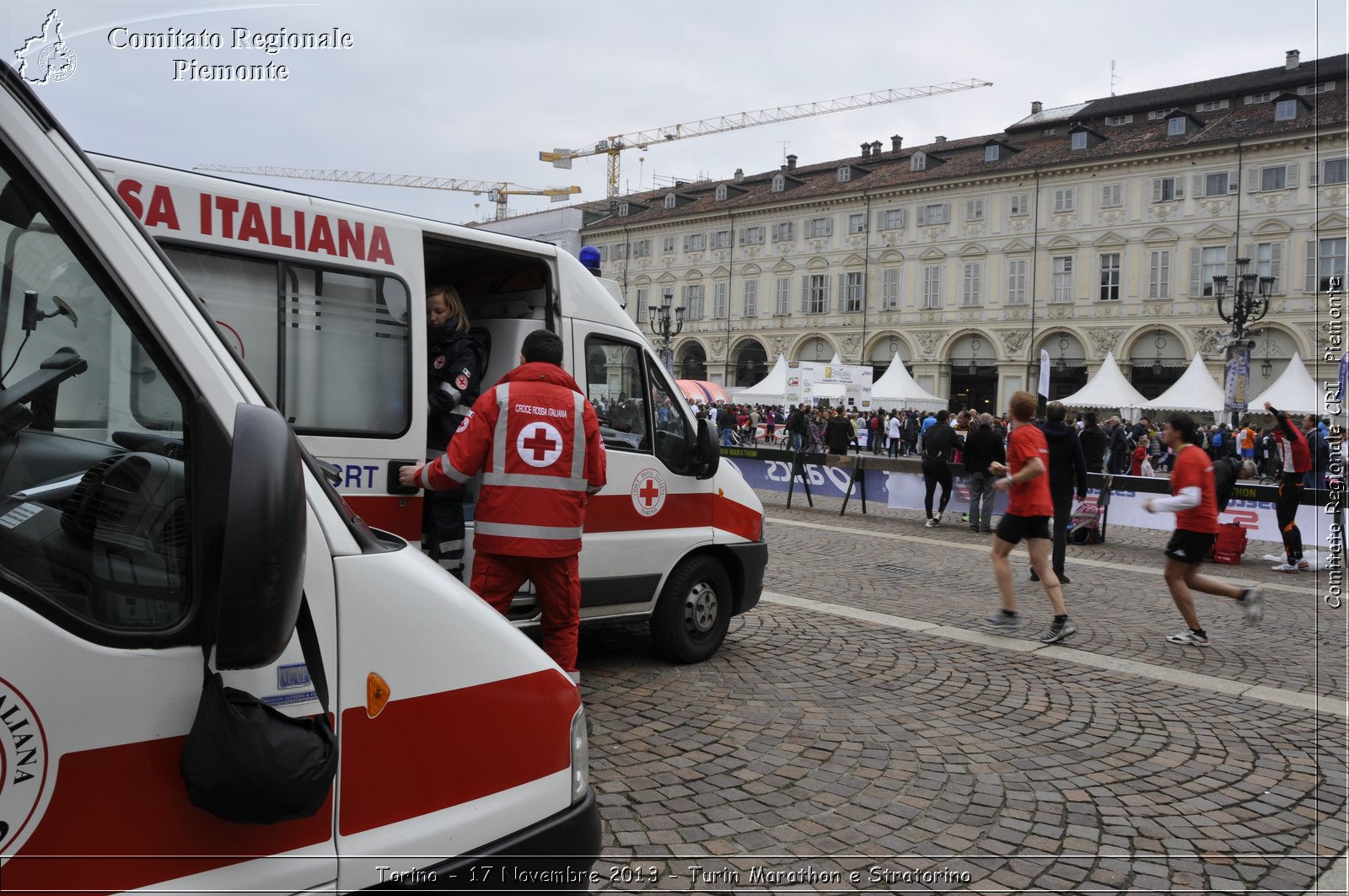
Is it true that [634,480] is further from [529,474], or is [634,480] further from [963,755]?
[963,755]

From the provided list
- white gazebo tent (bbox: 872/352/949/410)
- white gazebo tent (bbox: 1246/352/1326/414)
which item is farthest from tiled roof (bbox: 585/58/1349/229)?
white gazebo tent (bbox: 1246/352/1326/414)

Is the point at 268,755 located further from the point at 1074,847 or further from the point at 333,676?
the point at 1074,847

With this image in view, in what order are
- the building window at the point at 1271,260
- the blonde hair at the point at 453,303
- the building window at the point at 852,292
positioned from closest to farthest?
the blonde hair at the point at 453,303
the building window at the point at 1271,260
the building window at the point at 852,292

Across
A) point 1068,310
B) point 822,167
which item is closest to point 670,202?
point 822,167

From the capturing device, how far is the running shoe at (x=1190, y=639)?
7164 mm

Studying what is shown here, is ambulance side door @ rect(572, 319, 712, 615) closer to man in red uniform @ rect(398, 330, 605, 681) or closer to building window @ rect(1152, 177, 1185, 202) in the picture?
man in red uniform @ rect(398, 330, 605, 681)

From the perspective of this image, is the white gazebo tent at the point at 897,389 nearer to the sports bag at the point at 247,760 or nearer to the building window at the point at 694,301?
the building window at the point at 694,301

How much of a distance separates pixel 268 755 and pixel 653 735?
3281 mm

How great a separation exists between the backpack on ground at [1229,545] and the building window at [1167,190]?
39529mm

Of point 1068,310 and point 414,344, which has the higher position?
point 1068,310

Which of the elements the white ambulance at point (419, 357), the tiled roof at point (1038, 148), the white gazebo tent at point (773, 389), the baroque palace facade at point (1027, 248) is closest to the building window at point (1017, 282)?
the baroque palace facade at point (1027, 248)

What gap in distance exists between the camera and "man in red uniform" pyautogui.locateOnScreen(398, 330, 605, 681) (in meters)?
3.96

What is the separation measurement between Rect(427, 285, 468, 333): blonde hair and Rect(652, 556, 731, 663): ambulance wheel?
2000 mm

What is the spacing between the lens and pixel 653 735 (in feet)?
15.3
